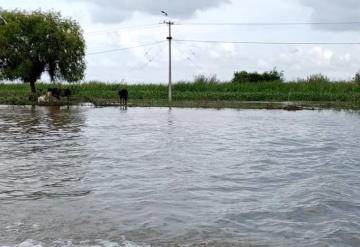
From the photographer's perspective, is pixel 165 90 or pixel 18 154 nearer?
pixel 18 154

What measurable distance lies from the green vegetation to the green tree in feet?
8.91

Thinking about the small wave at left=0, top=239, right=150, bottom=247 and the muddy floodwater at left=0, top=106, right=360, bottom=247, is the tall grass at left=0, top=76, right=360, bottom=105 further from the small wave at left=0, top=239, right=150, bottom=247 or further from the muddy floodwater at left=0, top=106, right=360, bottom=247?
the small wave at left=0, top=239, right=150, bottom=247

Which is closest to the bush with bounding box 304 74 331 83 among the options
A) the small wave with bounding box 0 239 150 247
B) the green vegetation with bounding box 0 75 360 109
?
the green vegetation with bounding box 0 75 360 109

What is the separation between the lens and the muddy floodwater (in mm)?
7465

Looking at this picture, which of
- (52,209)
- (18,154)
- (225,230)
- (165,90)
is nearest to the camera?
(225,230)

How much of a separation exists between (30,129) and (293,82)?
152 feet

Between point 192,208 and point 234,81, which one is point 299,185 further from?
point 234,81

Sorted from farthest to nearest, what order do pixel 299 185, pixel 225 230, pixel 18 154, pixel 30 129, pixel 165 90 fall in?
1. pixel 165 90
2. pixel 30 129
3. pixel 18 154
4. pixel 299 185
5. pixel 225 230

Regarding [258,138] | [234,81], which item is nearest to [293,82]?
[234,81]

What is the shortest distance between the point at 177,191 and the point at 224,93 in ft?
157

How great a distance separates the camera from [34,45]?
47.3 m

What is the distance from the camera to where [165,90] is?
6259 centimetres

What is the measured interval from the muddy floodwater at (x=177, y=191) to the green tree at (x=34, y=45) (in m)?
28.6

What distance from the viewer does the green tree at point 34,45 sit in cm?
4709
